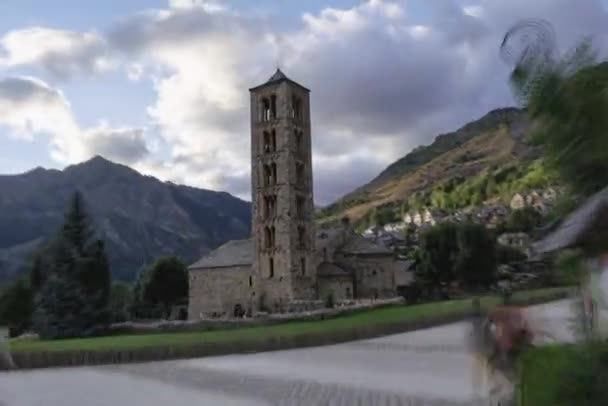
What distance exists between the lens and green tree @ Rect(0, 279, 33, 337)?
54.3 metres

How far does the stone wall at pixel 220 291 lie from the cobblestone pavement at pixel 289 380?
33228mm

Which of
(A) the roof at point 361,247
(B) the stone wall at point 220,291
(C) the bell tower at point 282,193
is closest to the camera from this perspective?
(C) the bell tower at point 282,193

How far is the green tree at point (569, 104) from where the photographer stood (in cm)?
418

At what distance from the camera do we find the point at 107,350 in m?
20.6

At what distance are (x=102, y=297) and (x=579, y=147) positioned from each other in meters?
37.8

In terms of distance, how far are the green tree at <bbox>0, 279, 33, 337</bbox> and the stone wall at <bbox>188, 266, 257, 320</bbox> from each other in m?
14.4

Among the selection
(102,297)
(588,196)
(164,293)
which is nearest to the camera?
(588,196)

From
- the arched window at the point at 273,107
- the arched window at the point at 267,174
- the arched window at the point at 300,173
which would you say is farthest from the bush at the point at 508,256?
the arched window at the point at 273,107

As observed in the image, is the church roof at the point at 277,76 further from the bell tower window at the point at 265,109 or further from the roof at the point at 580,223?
the roof at the point at 580,223

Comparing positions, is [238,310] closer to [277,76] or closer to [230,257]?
[230,257]

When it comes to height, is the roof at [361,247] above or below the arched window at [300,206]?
below

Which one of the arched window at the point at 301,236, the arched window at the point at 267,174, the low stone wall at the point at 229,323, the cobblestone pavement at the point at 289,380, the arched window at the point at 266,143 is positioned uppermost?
the arched window at the point at 266,143

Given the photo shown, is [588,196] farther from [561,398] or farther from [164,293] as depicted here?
[164,293]

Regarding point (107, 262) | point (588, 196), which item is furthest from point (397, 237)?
point (588, 196)
